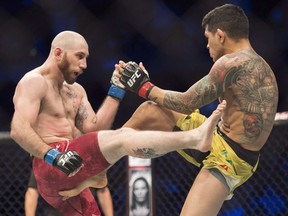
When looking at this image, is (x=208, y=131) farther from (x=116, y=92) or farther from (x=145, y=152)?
(x=116, y=92)

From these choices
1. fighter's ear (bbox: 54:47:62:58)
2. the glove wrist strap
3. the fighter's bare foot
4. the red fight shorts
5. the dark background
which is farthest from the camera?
the dark background

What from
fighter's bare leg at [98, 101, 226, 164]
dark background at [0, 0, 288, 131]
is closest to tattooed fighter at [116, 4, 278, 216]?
fighter's bare leg at [98, 101, 226, 164]

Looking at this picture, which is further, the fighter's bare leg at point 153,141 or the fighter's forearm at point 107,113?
the fighter's forearm at point 107,113

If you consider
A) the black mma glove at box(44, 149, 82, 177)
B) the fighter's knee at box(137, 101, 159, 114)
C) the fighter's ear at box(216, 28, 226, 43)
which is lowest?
the black mma glove at box(44, 149, 82, 177)

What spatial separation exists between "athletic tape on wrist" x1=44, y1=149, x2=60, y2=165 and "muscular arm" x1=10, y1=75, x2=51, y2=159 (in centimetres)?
2

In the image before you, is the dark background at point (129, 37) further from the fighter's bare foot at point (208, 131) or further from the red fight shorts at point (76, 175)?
the fighter's bare foot at point (208, 131)

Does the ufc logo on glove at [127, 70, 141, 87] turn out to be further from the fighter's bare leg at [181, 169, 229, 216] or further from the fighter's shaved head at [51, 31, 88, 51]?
the fighter's bare leg at [181, 169, 229, 216]

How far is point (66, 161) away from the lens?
2.64 meters

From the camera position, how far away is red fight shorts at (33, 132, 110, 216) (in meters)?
2.71

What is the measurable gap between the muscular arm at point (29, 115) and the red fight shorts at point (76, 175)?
10 centimetres

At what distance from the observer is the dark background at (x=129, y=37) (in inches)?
177

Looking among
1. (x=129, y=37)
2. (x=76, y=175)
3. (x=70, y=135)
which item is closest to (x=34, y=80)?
(x=70, y=135)

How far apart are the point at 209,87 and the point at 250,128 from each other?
0.22 meters

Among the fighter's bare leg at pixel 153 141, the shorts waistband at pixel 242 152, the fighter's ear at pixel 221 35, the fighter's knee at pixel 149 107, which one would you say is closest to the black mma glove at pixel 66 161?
the fighter's bare leg at pixel 153 141
